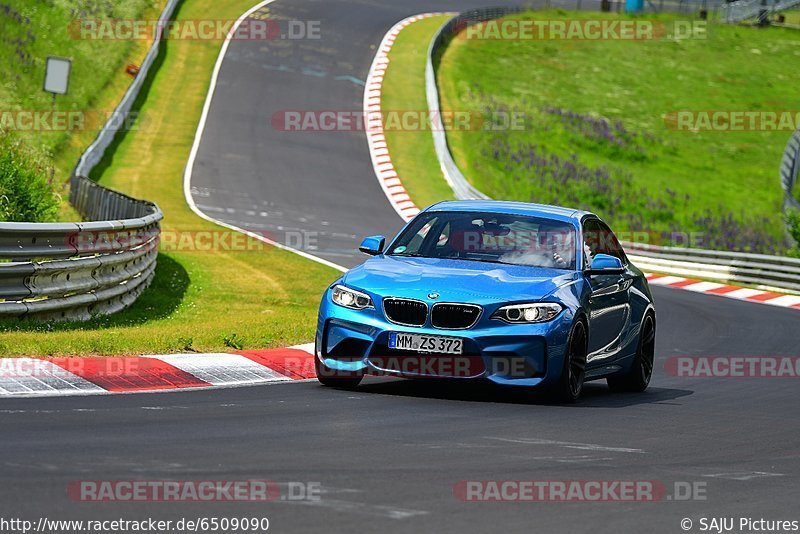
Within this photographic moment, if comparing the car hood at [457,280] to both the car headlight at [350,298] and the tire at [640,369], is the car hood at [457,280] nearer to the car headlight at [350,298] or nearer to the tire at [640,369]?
the car headlight at [350,298]

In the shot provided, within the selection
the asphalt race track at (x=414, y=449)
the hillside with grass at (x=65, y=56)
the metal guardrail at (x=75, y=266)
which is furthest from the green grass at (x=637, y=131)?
the asphalt race track at (x=414, y=449)

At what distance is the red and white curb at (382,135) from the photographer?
36719 mm

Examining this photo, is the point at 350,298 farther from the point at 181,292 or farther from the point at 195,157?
the point at 195,157

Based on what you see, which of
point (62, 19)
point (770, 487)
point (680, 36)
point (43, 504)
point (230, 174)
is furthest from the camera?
point (680, 36)

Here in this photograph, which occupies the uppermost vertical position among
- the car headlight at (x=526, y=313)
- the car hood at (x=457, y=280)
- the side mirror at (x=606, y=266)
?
the side mirror at (x=606, y=266)

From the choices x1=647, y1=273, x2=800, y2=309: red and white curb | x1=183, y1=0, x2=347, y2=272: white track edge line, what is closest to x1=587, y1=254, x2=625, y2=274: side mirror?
x1=183, y1=0, x2=347, y2=272: white track edge line

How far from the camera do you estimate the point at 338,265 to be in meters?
25.3

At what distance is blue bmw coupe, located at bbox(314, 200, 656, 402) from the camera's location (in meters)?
10.5

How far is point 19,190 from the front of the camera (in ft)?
69.9

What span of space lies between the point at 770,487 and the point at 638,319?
495cm

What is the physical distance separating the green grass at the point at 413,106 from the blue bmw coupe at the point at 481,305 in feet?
79.9

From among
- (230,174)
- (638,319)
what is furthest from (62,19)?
(638,319)

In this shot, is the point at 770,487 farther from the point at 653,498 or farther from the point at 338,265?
the point at 338,265

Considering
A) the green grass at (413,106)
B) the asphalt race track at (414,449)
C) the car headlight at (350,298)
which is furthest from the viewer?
the green grass at (413,106)
